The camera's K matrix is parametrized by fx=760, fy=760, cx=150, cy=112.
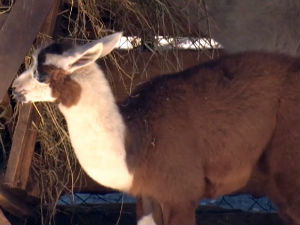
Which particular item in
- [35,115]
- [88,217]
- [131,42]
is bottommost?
[88,217]

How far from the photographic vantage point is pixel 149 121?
13.8ft

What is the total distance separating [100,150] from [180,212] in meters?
0.55

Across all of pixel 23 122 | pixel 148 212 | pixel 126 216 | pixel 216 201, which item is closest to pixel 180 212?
pixel 148 212

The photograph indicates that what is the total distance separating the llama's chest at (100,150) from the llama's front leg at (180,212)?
0.27 meters

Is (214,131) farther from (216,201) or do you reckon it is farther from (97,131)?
(216,201)

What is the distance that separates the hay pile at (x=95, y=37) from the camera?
15.8 feet

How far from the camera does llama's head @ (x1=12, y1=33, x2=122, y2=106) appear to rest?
4.03 meters

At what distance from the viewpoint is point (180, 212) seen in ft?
13.5

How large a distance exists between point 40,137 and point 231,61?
1.37 meters

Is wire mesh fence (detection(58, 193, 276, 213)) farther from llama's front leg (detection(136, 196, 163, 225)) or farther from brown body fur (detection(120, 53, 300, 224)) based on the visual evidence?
brown body fur (detection(120, 53, 300, 224))

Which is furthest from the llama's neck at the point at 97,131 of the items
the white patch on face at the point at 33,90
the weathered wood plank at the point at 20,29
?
the weathered wood plank at the point at 20,29

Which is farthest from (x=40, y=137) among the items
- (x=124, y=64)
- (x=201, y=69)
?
(x=201, y=69)

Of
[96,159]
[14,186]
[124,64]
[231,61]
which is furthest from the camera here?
[124,64]

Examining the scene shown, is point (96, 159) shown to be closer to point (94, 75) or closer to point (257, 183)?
point (94, 75)
